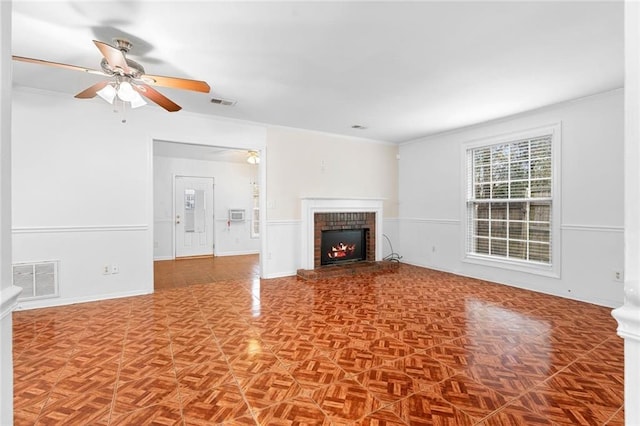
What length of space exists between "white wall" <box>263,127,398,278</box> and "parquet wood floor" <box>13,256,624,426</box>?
147cm

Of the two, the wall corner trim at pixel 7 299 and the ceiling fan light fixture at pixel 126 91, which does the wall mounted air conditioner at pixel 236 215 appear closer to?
the ceiling fan light fixture at pixel 126 91

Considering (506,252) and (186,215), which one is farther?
(186,215)

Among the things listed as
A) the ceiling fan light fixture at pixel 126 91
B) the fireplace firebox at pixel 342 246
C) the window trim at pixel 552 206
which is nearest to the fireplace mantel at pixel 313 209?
the fireplace firebox at pixel 342 246

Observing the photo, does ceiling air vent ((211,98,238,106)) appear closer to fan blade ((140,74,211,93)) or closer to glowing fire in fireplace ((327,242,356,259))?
fan blade ((140,74,211,93))

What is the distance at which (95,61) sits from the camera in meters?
3.05

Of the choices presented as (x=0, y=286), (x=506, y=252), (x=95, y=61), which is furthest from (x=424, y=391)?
(x=95, y=61)

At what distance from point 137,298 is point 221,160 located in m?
4.79

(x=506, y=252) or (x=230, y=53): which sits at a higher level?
(x=230, y=53)

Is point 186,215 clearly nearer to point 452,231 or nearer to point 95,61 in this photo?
point 95,61

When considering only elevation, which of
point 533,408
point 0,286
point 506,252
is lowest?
point 533,408

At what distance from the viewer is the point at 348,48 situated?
2789mm

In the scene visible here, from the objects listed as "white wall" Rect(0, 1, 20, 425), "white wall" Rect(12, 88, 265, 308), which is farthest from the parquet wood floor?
"white wall" Rect(0, 1, 20, 425)

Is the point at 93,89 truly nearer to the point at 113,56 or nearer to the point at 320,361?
the point at 113,56

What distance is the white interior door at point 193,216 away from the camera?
791cm
